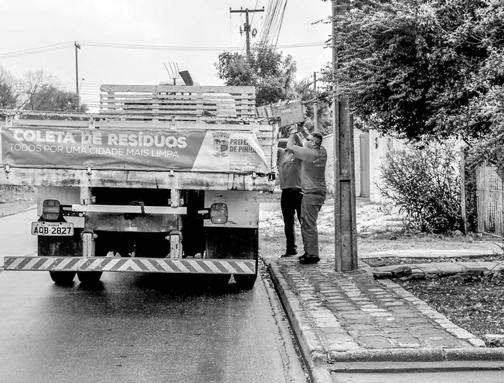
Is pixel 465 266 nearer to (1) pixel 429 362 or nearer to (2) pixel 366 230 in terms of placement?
(1) pixel 429 362

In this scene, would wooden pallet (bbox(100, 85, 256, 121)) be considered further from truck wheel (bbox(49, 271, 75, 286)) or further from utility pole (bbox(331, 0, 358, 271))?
truck wheel (bbox(49, 271, 75, 286))

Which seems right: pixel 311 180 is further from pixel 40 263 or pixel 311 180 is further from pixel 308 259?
pixel 40 263

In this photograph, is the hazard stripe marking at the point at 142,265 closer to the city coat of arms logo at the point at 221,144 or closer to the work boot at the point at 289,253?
the city coat of arms logo at the point at 221,144

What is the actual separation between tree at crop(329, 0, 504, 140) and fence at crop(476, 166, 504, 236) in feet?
17.9

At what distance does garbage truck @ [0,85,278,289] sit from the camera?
7.63m

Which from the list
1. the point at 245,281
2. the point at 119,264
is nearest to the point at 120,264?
the point at 119,264

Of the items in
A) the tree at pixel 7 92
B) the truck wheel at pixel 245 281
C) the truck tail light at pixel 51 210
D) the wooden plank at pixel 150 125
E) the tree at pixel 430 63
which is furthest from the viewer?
the tree at pixel 7 92

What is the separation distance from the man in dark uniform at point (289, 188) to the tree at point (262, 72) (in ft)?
61.5

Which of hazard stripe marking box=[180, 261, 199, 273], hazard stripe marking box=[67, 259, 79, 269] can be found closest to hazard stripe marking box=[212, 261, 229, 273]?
hazard stripe marking box=[180, 261, 199, 273]

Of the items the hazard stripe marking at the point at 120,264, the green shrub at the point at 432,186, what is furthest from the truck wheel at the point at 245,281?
the green shrub at the point at 432,186

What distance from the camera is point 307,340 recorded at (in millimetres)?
5855

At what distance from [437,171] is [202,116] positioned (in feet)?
22.4

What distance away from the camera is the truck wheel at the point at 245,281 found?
29.5 ft

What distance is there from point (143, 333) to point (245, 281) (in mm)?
2551
